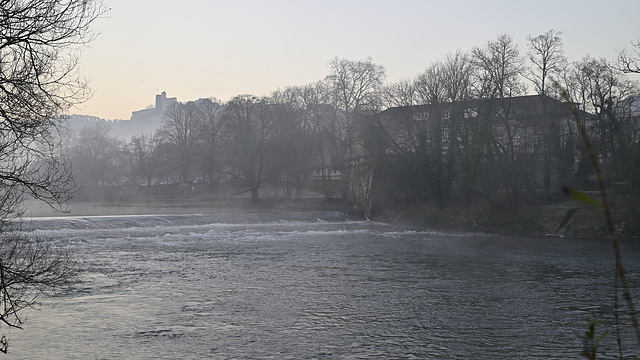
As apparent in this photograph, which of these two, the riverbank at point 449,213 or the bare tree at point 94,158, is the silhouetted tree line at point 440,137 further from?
the bare tree at point 94,158

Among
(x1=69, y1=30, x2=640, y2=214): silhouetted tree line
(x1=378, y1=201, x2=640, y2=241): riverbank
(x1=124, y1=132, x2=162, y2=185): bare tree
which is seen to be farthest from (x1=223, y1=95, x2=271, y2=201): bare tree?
(x1=124, y1=132, x2=162, y2=185): bare tree

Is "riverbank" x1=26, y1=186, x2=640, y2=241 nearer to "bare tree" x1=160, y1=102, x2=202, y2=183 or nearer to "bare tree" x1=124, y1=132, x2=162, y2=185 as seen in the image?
"bare tree" x1=160, y1=102, x2=202, y2=183

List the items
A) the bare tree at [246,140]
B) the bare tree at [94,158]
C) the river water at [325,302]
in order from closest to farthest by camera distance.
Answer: the river water at [325,302]
the bare tree at [246,140]
the bare tree at [94,158]

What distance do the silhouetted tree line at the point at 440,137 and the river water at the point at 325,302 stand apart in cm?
1099

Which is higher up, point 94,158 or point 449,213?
point 94,158

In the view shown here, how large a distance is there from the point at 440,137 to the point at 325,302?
31.0 meters

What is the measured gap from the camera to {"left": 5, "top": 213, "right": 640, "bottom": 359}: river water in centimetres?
1103

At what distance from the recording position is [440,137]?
4391 centimetres

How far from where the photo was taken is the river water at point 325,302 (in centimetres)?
1103

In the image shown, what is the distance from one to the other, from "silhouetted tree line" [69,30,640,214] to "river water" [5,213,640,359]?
11.0 m

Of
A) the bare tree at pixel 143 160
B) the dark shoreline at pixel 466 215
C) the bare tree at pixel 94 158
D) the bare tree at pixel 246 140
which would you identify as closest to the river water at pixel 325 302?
the dark shoreline at pixel 466 215

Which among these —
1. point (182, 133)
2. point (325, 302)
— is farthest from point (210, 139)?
point (325, 302)

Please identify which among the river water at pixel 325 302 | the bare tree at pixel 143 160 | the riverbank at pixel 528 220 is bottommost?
the river water at pixel 325 302

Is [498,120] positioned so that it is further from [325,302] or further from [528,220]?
[325,302]
